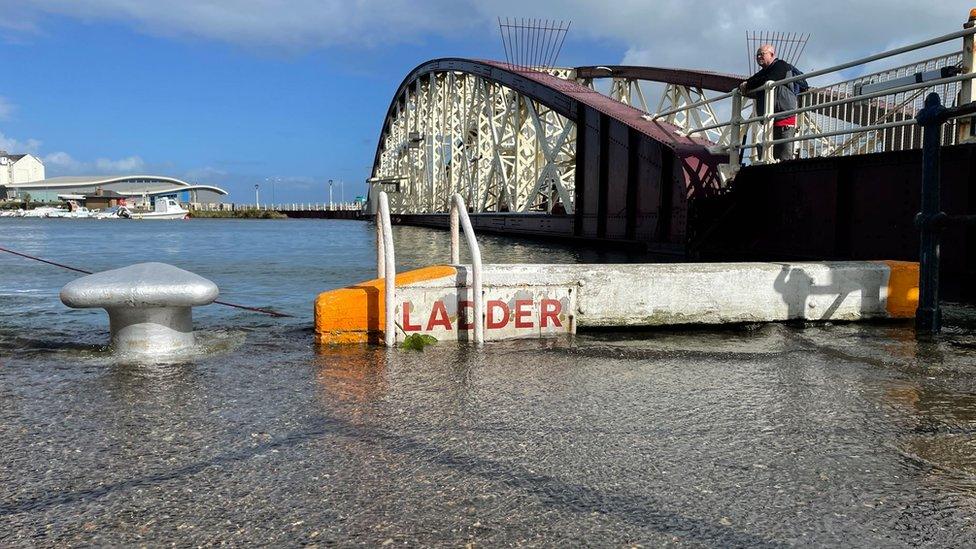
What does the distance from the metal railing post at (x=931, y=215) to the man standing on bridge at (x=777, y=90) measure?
17.6 ft

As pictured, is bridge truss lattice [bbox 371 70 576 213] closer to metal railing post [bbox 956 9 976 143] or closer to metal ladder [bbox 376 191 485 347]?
metal railing post [bbox 956 9 976 143]

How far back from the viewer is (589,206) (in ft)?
69.1

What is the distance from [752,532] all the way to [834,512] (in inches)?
15.0

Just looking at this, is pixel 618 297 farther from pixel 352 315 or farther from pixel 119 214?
pixel 119 214

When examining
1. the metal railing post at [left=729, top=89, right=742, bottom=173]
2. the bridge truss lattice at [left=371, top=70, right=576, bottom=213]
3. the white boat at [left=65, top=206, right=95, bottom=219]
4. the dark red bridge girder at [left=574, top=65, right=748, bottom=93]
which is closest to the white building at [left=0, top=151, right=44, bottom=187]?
the white boat at [left=65, top=206, right=95, bottom=219]

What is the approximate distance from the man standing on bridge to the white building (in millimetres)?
190459

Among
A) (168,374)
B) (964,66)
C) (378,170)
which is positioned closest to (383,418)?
(168,374)

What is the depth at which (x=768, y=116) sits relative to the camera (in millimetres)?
11336

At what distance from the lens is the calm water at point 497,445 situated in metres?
2.54

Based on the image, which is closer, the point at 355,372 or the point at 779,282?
the point at 355,372

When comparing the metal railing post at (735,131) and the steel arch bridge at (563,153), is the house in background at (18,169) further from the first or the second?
the metal railing post at (735,131)

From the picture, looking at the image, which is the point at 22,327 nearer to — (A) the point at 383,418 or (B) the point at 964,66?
(A) the point at 383,418

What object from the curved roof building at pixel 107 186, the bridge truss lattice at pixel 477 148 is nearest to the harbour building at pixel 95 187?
the curved roof building at pixel 107 186

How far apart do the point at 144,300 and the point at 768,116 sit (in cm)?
930
